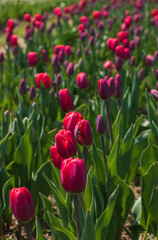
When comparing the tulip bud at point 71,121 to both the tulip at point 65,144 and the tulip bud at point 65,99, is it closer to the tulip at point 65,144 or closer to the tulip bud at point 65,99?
the tulip at point 65,144

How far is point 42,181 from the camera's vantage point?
210 cm

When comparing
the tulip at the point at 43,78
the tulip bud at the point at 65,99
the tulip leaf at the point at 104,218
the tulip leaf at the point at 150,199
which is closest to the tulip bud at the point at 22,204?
the tulip leaf at the point at 104,218

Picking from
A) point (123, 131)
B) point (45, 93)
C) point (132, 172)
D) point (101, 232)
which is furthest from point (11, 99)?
point (101, 232)

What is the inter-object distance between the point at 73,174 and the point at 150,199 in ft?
2.42

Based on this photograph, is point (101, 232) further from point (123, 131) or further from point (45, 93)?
point (45, 93)

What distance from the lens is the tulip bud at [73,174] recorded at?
1.23m

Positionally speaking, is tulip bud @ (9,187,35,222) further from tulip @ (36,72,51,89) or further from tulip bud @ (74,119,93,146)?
tulip @ (36,72,51,89)

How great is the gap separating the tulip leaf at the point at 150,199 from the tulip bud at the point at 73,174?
655 mm

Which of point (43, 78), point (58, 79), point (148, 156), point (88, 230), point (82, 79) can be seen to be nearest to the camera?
point (88, 230)

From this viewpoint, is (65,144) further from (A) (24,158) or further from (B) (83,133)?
(A) (24,158)

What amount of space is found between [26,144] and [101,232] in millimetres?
776

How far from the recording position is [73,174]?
4.04ft

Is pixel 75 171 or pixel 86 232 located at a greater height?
pixel 75 171

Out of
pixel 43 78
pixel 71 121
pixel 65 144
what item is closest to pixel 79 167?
pixel 65 144
